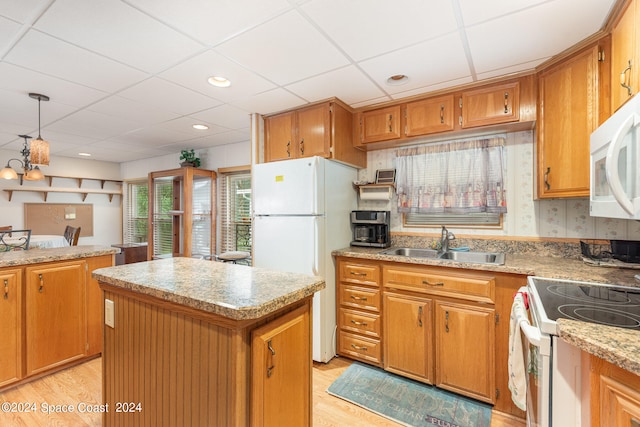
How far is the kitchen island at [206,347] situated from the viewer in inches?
38.4

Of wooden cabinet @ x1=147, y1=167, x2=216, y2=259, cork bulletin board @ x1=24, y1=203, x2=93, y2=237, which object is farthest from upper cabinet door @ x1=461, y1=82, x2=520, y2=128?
cork bulletin board @ x1=24, y1=203, x2=93, y2=237

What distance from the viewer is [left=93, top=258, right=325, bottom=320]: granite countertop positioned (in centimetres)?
97

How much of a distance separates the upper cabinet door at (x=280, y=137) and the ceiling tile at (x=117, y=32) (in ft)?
3.77

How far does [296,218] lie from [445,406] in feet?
5.74

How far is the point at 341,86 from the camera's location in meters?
2.36

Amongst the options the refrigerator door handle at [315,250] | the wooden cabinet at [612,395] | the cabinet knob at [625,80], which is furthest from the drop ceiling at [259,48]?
the wooden cabinet at [612,395]

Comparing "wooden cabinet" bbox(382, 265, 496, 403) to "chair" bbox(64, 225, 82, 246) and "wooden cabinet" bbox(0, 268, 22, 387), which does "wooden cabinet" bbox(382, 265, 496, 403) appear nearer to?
"wooden cabinet" bbox(0, 268, 22, 387)

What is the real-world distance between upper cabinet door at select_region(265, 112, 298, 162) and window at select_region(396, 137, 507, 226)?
107cm

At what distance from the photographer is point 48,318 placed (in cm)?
224

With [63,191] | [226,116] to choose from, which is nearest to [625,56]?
[226,116]

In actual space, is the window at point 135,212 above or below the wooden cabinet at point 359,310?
above

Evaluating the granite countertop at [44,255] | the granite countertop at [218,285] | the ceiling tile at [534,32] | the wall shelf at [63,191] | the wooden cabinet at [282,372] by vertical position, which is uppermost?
the ceiling tile at [534,32]

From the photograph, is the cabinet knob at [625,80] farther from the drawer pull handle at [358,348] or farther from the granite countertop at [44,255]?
the granite countertop at [44,255]

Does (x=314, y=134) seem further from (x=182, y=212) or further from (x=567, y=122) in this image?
(x=182, y=212)
